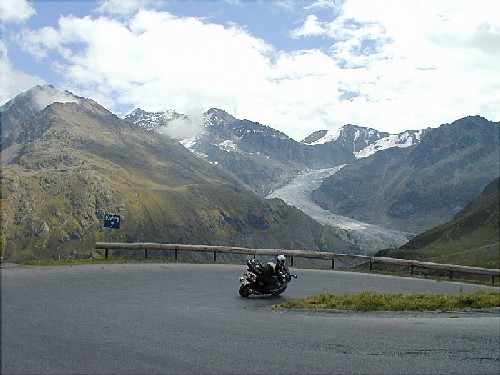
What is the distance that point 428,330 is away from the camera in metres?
11.9

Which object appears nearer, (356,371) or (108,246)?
(356,371)

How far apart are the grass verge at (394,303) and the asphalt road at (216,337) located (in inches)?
29.8

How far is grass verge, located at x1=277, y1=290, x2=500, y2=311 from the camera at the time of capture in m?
15.0

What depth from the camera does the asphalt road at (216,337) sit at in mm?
9156

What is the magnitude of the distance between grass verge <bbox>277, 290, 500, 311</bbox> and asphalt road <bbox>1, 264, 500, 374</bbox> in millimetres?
757

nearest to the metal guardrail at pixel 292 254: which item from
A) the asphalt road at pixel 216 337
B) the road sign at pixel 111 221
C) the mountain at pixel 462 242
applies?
the road sign at pixel 111 221

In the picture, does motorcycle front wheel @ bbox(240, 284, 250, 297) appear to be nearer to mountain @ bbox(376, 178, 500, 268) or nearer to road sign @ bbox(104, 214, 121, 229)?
road sign @ bbox(104, 214, 121, 229)

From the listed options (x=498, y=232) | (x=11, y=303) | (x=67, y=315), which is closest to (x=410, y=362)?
(x=67, y=315)

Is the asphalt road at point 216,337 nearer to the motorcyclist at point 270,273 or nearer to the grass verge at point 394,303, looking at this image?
the grass verge at point 394,303

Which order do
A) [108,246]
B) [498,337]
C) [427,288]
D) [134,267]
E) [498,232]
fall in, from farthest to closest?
[498,232] < [108,246] < [134,267] < [427,288] < [498,337]

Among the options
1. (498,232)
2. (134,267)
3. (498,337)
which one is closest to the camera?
(498,337)

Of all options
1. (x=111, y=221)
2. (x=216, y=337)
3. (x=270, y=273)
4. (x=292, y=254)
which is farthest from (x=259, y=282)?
(x=292, y=254)

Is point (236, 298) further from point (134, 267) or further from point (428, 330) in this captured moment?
point (134, 267)

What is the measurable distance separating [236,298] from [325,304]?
4.04 meters
